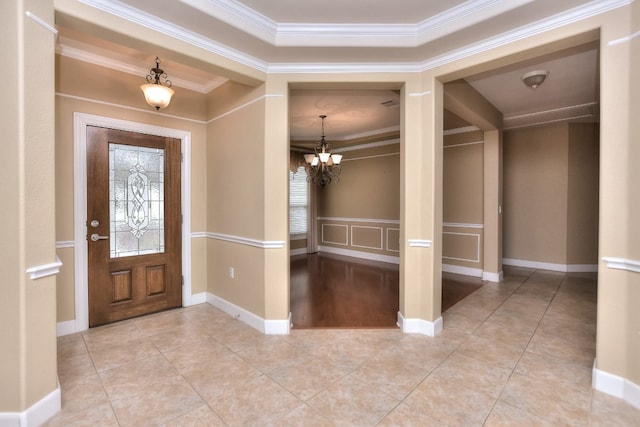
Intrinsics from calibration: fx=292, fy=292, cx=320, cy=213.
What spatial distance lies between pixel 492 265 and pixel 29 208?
5.76 m

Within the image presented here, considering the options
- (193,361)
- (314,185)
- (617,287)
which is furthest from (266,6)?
(314,185)

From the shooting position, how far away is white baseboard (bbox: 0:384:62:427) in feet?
5.40

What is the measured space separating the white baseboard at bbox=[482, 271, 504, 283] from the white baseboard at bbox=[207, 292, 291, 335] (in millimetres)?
3760

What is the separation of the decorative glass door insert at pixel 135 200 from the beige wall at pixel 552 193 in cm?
629

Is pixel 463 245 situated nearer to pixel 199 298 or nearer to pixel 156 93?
pixel 199 298

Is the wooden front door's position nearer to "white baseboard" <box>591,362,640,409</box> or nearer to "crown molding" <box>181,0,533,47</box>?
"crown molding" <box>181,0,533,47</box>

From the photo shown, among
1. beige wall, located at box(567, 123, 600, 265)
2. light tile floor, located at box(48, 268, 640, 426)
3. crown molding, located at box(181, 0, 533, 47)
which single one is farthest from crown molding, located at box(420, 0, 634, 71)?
beige wall, located at box(567, 123, 600, 265)

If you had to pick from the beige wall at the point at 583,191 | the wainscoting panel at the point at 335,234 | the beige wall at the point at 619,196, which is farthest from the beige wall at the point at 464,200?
the beige wall at the point at 619,196

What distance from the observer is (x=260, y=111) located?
9.81ft

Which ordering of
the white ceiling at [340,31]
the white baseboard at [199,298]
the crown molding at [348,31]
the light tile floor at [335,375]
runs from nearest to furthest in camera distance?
1. the light tile floor at [335,375]
2. the white ceiling at [340,31]
3. the crown molding at [348,31]
4. the white baseboard at [199,298]

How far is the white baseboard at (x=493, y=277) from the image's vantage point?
492cm

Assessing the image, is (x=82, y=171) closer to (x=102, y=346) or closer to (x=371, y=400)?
(x=102, y=346)

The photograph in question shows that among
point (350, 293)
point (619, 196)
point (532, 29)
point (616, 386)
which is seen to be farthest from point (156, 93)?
point (616, 386)

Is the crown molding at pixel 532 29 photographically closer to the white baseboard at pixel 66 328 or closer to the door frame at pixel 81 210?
the door frame at pixel 81 210
